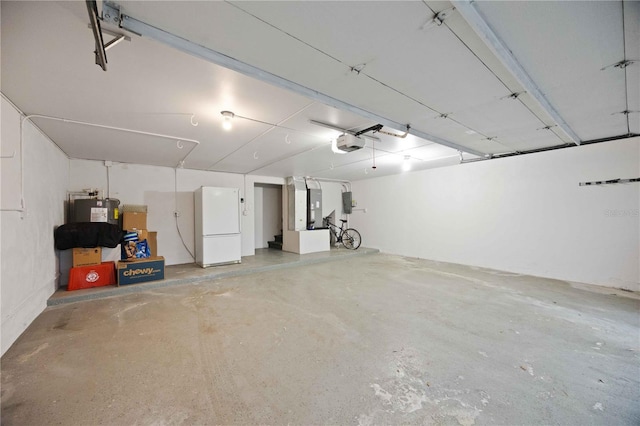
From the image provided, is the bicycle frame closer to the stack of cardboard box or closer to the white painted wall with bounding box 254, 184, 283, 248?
the white painted wall with bounding box 254, 184, 283, 248

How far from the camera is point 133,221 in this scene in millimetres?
4410

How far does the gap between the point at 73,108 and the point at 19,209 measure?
3.75 feet

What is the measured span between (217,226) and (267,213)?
295 cm

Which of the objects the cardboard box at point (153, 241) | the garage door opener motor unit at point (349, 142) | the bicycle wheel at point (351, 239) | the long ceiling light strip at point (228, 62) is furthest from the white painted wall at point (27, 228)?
the bicycle wheel at point (351, 239)

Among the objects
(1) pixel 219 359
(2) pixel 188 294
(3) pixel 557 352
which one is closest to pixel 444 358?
(3) pixel 557 352

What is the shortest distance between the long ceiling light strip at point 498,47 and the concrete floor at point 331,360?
227cm

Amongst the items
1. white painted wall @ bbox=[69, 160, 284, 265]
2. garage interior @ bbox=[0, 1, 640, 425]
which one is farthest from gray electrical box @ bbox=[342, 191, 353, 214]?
white painted wall @ bbox=[69, 160, 284, 265]

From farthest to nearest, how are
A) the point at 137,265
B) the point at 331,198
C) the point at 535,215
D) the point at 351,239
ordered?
the point at 331,198 < the point at 351,239 < the point at 535,215 < the point at 137,265

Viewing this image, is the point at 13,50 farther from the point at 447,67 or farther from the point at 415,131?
the point at 415,131

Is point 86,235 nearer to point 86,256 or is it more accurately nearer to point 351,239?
point 86,256

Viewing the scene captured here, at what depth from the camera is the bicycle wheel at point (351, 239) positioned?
753cm

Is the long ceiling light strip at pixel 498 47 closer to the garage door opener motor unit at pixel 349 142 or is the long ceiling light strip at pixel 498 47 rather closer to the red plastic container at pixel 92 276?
the garage door opener motor unit at pixel 349 142

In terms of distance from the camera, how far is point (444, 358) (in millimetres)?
2002

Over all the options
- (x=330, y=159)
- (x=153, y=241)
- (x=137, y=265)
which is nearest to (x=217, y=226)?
(x=153, y=241)
